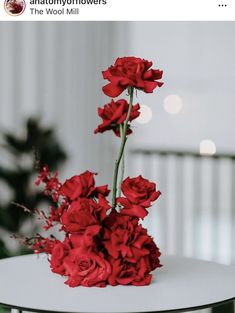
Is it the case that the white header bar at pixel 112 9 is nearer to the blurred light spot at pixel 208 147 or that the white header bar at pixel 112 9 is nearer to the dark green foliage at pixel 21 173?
the dark green foliage at pixel 21 173

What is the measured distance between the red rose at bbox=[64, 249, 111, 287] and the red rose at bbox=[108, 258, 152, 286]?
1 centimetres

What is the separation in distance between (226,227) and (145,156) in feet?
1.98

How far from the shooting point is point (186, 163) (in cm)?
406

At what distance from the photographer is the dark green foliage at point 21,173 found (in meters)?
3.06

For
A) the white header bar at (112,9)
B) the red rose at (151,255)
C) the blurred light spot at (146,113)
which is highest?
the white header bar at (112,9)

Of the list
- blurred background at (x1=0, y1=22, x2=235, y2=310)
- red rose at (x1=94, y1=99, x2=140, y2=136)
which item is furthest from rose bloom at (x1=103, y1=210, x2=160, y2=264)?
blurred background at (x1=0, y1=22, x2=235, y2=310)

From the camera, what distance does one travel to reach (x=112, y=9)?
129 inches

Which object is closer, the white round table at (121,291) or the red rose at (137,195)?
the white round table at (121,291)

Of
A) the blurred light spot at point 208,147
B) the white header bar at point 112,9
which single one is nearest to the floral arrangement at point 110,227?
the white header bar at point 112,9

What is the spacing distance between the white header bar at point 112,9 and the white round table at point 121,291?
1.49 metres

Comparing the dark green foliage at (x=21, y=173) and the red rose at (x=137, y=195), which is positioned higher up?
the dark green foliage at (x=21, y=173)

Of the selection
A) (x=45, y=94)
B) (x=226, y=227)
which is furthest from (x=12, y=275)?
(x=226, y=227)

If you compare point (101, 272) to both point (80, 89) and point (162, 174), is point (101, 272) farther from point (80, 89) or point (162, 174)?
point (162, 174)

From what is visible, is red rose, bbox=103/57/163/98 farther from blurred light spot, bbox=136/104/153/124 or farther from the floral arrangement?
blurred light spot, bbox=136/104/153/124
